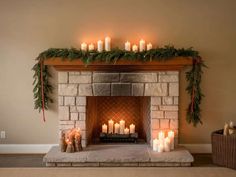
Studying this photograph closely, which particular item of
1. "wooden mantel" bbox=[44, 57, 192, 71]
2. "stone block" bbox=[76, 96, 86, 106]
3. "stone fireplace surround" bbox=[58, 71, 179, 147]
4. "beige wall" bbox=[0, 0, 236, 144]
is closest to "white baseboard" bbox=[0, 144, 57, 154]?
"stone fireplace surround" bbox=[58, 71, 179, 147]

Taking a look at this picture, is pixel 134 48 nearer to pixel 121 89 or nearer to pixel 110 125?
pixel 121 89

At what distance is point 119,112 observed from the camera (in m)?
4.92

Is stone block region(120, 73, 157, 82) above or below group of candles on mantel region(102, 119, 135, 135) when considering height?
above

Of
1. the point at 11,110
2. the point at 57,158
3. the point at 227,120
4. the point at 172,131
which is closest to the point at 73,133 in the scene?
the point at 57,158

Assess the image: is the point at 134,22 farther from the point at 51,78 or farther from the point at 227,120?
the point at 227,120

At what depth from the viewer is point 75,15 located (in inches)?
178

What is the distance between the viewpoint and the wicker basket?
395 cm

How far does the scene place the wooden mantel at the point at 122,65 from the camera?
167 inches

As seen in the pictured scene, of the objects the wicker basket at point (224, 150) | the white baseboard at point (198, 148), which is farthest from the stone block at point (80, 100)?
the wicker basket at point (224, 150)

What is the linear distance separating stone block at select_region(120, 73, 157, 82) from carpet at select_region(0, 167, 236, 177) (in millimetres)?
1213

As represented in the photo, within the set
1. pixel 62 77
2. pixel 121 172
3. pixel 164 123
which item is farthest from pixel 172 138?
pixel 62 77

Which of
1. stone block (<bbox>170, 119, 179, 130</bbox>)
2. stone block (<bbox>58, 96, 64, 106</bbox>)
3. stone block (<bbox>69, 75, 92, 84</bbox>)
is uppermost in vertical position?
stone block (<bbox>69, 75, 92, 84</bbox>)

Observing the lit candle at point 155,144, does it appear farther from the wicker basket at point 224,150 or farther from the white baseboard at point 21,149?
the white baseboard at point 21,149

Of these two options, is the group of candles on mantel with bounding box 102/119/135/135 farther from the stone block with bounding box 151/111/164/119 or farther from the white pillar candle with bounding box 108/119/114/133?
the stone block with bounding box 151/111/164/119
